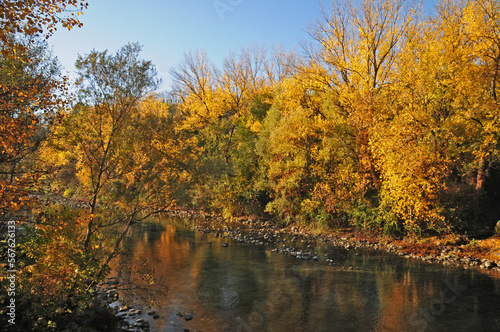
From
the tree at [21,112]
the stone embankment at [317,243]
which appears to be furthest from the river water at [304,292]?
the tree at [21,112]

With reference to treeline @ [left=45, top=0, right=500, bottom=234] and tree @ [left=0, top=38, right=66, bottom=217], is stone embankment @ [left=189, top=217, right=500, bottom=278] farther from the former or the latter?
tree @ [left=0, top=38, right=66, bottom=217]

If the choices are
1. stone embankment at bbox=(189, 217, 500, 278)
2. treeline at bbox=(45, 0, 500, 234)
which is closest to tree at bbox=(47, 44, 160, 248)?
treeline at bbox=(45, 0, 500, 234)

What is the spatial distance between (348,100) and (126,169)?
677 inches

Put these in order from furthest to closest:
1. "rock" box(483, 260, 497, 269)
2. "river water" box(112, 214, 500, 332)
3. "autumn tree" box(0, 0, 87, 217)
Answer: "rock" box(483, 260, 497, 269) → "river water" box(112, 214, 500, 332) → "autumn tree" box(0, 0, 87, 217)

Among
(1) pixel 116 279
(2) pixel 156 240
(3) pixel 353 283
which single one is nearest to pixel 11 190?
(1) pixel 116 279

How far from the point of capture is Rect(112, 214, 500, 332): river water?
11180mm

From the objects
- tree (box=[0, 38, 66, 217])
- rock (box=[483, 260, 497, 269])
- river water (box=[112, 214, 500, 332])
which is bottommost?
river water (box=[112, 214, 500, 332])

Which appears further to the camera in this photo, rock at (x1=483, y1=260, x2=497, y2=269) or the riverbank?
the riverbank

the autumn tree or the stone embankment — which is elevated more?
the autumn tree

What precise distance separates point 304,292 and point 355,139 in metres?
14.0

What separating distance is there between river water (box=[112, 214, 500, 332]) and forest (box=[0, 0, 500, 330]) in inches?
Answer: 109

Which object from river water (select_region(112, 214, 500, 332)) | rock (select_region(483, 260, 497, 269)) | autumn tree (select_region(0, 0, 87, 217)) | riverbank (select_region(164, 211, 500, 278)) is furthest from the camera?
riverbank (select_region(164, 211, 500, 278))

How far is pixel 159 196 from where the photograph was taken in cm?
1385

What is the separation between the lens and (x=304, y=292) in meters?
14.0
